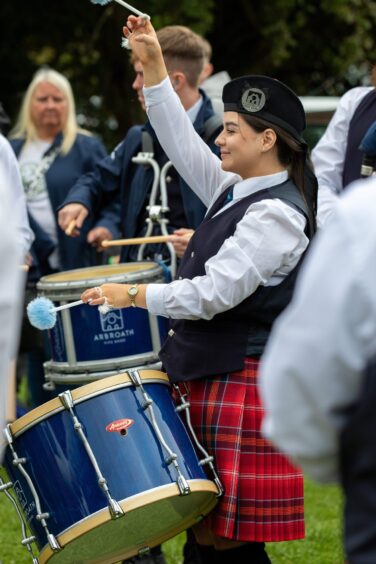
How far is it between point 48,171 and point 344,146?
7.06 feet

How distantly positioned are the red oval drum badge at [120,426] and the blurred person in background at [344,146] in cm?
166

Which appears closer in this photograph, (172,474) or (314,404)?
(314,404)

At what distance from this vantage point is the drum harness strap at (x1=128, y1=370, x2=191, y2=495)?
11.3ft

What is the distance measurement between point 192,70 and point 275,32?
321 inches

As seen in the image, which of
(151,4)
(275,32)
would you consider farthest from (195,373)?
(275,32)

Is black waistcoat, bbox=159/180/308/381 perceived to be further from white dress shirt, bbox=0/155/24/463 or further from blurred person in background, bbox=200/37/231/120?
white dress shirt, bbox=0/155/24/463

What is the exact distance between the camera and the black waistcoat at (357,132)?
187 inches

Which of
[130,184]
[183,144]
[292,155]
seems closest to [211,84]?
[130,184]

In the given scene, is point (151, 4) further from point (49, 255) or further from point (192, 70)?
point (192, 70)

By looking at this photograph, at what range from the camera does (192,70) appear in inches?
191

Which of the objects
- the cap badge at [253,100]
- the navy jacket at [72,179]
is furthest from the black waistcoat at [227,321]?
the navy jacket at [72,179]

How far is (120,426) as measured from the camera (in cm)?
348

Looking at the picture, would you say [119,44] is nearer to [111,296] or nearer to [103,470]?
[111,296]

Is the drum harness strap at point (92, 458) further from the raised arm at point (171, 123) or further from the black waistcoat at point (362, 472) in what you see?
the black waistcoat at point (362, 472)
